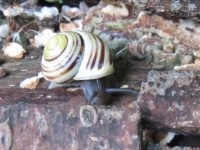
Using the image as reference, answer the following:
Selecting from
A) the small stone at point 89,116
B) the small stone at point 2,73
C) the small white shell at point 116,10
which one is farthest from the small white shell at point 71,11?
the small stone at point 89,116

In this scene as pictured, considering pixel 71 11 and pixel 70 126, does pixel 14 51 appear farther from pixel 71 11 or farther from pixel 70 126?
pixel 70 126

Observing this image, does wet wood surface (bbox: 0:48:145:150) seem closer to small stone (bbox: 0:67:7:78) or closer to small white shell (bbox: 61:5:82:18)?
small stone (bbox: 0:67:7:78)

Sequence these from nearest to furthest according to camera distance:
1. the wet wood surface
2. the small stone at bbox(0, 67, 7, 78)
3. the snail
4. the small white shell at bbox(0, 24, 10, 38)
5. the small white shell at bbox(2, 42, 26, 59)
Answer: the wet wood surface < the snail < the small stone at bbox(0, 67, 7, 78) < the small white shell at bbox(2, 42, 26, 59) < the small white shell at bbox(0, 24, 10, 38)

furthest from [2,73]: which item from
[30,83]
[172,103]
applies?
[172,103]

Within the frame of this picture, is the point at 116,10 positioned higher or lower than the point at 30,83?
higher

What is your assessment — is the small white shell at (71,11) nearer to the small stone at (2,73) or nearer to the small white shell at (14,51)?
the small white shell at (14,51)

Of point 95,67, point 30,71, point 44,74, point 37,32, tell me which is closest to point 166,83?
point 95,67

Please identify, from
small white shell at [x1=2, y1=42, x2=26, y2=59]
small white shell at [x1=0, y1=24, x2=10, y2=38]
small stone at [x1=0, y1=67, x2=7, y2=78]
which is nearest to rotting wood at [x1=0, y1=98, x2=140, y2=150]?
small stone at [x1=0, y1=67, x2=7, y2=78]
